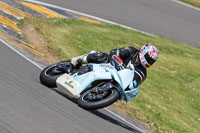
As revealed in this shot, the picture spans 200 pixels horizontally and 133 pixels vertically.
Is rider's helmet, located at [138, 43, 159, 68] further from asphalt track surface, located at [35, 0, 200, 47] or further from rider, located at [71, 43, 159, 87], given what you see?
asphalt track surface, located at [35, 0, 200, 47]

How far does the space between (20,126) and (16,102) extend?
40.8 inches

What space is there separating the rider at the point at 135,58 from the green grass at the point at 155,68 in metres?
2.08

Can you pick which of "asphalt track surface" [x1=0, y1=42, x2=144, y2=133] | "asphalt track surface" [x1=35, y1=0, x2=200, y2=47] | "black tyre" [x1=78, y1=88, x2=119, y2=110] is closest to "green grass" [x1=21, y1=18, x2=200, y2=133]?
"asphalt track surface" [x1=35, y1=0, x2=200, y2=47]

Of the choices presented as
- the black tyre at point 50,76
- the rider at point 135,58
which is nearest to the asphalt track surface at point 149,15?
the black tyre at point 50,76

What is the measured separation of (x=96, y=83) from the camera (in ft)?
26.8

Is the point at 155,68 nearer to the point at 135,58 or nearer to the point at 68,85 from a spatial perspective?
the point at 135,58

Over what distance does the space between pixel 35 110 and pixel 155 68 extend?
1038 centimetres

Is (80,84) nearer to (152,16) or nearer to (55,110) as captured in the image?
(55,110)

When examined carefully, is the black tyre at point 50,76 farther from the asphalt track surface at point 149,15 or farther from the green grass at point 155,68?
the asphalt track surface at point 149,15

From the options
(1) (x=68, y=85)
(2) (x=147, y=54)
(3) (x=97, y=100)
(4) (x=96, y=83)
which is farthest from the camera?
(2) (x=147, y=54)

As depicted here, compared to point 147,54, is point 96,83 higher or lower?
lower

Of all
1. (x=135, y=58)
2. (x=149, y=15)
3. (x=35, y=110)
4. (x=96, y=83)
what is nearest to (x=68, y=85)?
(x=96, y=83)

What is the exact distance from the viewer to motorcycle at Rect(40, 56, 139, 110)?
7.88m

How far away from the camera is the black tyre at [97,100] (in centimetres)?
755
